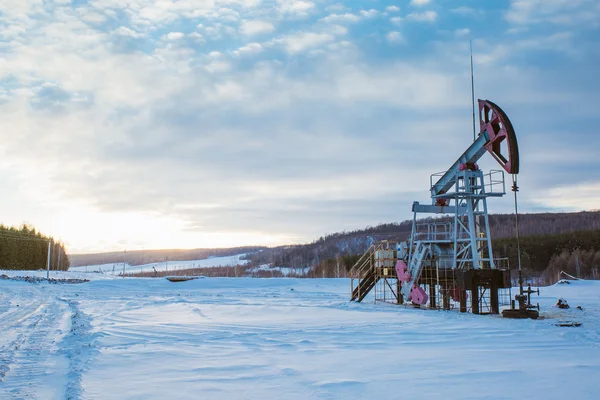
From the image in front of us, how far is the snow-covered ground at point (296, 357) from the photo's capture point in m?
6.61

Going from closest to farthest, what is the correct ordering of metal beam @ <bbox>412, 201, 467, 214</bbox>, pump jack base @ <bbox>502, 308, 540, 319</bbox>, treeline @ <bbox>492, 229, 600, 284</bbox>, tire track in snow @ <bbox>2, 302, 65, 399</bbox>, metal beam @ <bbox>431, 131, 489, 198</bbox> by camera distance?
tire track in snow @ <bbox>2, 302, 65, 399</bbox>
pump jack base @ <bbox>502, 308, 540, 319</bbox>
metal beam @ <bbox>431, 131, 489, 198</bbox>
metal beam @ <bbox>412, 201, 467, 214</bbox>
treeline @ <bbox>492, 229, 600, 284</bbox>

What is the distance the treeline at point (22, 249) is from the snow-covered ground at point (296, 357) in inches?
2249

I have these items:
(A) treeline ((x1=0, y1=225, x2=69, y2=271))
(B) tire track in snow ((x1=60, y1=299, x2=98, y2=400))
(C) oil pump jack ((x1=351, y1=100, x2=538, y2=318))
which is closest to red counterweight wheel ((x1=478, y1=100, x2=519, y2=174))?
(C) oil pump jack ((x1=351, y1=100, x2=538, y2=318))

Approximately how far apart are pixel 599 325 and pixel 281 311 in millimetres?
9351

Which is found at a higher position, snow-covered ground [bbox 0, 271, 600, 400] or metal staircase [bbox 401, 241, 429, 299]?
metal staircase [bbox 401, 241, 429, 299]

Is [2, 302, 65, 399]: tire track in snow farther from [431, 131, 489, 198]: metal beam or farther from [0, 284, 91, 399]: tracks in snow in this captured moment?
[431, 131, 489, 198]: metal beam

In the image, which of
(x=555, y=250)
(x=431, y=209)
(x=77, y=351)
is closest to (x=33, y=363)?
(x=77, y=351)

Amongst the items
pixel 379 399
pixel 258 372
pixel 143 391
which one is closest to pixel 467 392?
pixel 379 399

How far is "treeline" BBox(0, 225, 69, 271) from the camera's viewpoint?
216 feet

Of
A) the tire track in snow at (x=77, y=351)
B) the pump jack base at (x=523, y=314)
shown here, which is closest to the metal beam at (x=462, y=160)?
the pump jack base at (x=523, y=314)

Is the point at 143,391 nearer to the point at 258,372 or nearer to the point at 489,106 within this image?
the point at 258,372

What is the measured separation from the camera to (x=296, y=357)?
29.5 feet

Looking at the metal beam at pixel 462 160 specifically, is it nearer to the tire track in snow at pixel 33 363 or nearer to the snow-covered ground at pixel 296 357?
the snow-covered ground at pixel 296 357

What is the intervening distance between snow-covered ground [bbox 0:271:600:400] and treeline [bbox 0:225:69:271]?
5713 centimetres
